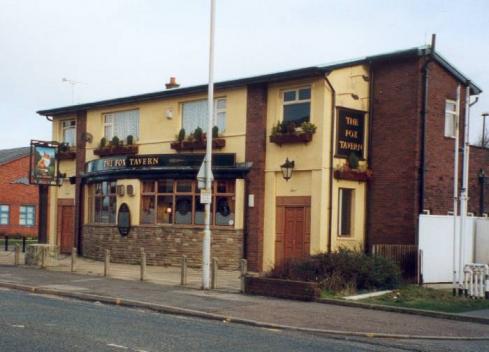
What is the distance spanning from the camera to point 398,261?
813 inches

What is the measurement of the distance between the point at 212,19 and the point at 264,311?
815 centimetres

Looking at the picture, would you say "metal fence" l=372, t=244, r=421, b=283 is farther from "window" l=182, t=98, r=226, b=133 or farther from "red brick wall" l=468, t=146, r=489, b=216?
"window" l=182, t=98, r=226, b=133

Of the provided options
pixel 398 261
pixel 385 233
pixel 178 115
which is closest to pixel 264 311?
pixel 398 261

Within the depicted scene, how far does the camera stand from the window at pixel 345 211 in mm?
23350

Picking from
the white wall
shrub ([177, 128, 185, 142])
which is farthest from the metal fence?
shrub ([177, 128, 185, 142])

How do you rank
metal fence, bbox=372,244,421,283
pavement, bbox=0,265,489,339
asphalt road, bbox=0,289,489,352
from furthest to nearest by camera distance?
metal fence, bbox=372,244,421,283 → pavement, bbox=0,265,489,339 → asphalt road, bbox=0,289,489,352

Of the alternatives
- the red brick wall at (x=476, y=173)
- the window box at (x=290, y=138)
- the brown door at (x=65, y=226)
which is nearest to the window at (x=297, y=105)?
the window box at (x=290, y=138)

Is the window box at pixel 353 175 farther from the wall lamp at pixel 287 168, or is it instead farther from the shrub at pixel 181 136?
the shrub at pixel 181 136

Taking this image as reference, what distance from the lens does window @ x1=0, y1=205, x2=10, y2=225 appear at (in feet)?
164

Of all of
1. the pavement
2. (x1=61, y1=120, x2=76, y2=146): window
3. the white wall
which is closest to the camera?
the pavement

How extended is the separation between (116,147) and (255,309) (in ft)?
50.6

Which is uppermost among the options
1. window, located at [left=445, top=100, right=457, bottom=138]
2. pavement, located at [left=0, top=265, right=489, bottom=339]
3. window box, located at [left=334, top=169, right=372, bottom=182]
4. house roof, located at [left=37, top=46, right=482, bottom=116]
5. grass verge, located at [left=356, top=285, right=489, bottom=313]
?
house roof, located at [left=37, top=46, right=482, bottom=116]

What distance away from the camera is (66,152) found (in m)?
32.0

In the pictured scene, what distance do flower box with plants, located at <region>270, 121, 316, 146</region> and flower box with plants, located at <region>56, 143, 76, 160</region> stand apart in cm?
1165
